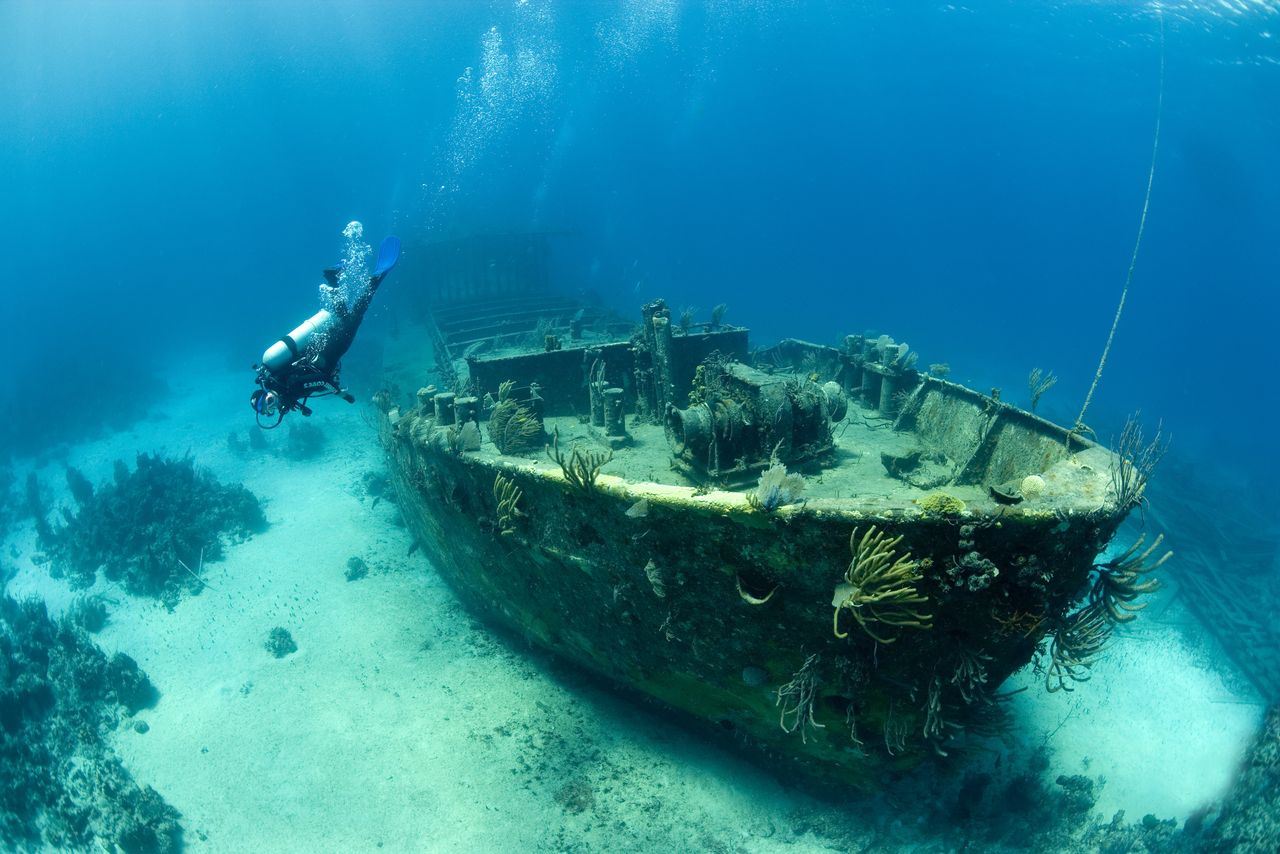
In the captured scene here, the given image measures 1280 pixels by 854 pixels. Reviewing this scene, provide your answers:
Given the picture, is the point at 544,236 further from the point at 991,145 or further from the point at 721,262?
the point at 991,145

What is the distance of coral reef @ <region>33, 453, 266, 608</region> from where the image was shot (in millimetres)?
12680

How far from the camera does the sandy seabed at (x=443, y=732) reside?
21.1ft

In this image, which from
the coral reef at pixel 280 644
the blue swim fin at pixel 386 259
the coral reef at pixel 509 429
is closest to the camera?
the coral reef at pixel 509 429

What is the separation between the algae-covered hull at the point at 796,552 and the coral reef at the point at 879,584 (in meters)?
0.02

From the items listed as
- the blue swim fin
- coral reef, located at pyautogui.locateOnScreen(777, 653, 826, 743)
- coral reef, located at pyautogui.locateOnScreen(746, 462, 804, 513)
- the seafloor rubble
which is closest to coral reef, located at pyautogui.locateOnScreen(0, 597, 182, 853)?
the blue swim fin

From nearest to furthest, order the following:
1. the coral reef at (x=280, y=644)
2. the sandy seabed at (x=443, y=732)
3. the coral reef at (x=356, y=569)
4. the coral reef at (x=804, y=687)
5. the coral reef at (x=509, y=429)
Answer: the coral reef at (x=804, y=687)
the sandy seabed at (x=443, y=732)
the coral reef at (x=509, y=429)
the coral reef at (x=280, y=644)
the coral reef at (x=356, y=569)

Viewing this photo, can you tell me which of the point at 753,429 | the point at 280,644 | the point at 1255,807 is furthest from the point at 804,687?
the point at 280,644

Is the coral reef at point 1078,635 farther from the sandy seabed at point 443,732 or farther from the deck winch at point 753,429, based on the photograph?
the sandy seabed at point 443,732

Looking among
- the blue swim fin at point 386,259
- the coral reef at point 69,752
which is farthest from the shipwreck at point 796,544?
the coral reef at point 69,752

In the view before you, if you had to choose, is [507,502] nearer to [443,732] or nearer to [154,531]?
[443,732]

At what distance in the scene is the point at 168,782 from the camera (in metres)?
7.86

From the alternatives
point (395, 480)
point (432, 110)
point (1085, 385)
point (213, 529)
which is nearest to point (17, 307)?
point (432, 110)

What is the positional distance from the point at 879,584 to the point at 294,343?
7.86 m

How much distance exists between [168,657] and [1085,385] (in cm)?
7330
